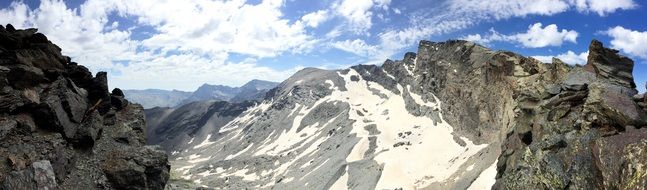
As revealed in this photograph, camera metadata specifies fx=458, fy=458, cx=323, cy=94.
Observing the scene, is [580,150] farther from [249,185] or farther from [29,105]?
[249,185]

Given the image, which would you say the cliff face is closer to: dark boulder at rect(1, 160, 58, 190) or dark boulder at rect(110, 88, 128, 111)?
dark boulder at rect(1, 160, 58, 190)

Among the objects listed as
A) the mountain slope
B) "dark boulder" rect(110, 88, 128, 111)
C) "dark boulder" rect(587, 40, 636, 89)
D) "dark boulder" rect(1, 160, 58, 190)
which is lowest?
the mountain slope

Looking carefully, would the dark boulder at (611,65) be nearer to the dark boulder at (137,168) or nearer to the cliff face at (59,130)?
the dark boulder at (137,168)

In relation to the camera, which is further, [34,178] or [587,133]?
[587,133]

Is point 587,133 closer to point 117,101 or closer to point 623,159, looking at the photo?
point 623,159

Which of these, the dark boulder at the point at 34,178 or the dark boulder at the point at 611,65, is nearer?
the dark boulder at the point at 34,178

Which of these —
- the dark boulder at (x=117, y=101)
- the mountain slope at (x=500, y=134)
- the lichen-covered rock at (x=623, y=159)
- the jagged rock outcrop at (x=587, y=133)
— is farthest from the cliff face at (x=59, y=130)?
the lichen-covered rock at (x=623, y=159)

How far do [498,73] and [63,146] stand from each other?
10320 cm

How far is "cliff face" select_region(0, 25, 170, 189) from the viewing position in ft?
84.7

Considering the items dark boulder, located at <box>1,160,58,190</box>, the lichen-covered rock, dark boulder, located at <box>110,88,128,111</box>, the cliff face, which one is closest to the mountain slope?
the lichen-covered rock

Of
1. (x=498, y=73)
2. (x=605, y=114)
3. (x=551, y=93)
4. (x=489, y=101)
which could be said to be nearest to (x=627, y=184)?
(x=605, y=114)

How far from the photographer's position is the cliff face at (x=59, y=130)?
25828mm

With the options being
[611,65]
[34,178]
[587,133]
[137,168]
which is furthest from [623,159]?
[34,178]

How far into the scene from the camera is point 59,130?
29844 millimetres
